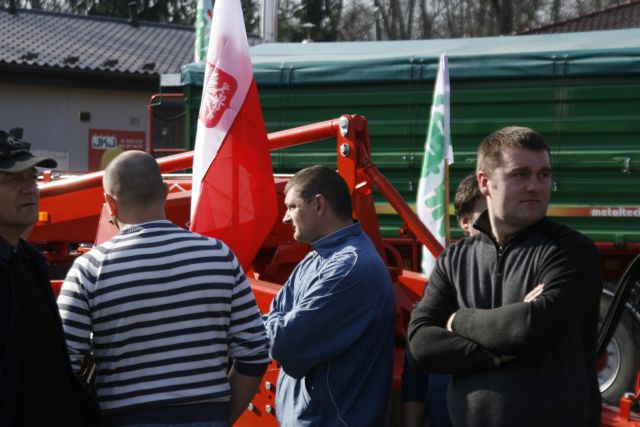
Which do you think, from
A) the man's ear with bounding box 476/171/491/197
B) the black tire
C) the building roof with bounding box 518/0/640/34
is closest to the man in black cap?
the man's ear with bounding box 476/171/491/197

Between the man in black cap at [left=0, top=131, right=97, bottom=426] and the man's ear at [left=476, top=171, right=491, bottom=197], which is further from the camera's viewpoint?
the man's ear at [left=476, top=171, right=491, bottom=197]

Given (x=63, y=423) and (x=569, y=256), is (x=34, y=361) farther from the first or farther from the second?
(x=569, y=256)

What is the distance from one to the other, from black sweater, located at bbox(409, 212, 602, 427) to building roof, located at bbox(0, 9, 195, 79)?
1927 cm

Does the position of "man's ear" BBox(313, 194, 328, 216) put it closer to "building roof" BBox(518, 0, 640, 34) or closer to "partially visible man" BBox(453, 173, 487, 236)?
"partially visible man" BBox(453, 173, 487, 236)

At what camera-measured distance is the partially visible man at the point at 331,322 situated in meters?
3.29

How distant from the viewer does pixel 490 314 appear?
272 cm

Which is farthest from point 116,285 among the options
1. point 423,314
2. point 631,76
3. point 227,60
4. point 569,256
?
point 631,76

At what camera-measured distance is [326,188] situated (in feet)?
11.5

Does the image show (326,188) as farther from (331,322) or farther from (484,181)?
(484,181)

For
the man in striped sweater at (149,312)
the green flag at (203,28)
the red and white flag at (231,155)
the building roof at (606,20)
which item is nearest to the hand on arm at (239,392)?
the man in striped sweater at (149,312)

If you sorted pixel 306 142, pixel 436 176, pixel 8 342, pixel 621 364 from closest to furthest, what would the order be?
1. pixel 8 342
2. pixel 306 142
3. pixel 436 176
4. pixel 621 364

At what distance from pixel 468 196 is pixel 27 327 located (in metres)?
1.82

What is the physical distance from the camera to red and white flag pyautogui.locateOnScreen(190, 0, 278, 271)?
4.36m

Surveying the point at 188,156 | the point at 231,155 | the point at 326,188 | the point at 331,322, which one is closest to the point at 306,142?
the point at 188,156
